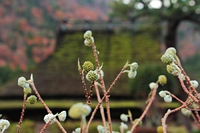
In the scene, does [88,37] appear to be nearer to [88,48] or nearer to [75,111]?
[75,111]

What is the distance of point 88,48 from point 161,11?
5224 mm

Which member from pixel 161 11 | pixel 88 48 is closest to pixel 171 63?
pixel 161 11

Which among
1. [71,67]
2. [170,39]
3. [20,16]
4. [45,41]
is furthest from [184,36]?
[170,39]

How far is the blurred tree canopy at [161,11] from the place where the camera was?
23.4 feet

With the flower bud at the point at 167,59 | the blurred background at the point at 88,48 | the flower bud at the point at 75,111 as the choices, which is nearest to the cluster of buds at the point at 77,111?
the flower bud at the point at 75,111

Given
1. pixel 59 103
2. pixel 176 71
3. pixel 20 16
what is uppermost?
pixel 20 16

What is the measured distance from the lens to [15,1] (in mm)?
18719

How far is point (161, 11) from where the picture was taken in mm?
7641

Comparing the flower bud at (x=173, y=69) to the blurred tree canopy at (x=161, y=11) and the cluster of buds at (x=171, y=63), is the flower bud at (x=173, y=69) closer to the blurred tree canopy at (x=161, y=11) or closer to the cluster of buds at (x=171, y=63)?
the cluster of buds at (x=171, y=63)

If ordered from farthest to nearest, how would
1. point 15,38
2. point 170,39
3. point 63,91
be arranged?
1. point 15,38
2. point 63,91
3. point 170,39

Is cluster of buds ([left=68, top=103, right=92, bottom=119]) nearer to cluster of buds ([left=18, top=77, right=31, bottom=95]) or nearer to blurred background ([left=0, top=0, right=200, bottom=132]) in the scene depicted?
cluster of buds ([left=18, top=77, right=31, bottom=95])

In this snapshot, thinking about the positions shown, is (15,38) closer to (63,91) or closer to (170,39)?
(63,91)

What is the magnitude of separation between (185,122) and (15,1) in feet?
42.5

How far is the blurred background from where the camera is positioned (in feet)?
25.1
